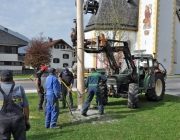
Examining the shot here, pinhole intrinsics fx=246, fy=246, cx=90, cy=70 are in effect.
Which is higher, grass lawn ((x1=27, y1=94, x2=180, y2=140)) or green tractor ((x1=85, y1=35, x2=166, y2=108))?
green tractor ((x1=85, y1=35, x2=166, y2=108))

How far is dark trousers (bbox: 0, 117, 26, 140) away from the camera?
4359 millimetres

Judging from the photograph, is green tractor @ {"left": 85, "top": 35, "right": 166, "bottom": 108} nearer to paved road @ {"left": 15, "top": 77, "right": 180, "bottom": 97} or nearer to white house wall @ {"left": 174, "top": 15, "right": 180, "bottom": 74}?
paved road @ {"left": 15, "top": 77, "right": 180, "bottom": 97}

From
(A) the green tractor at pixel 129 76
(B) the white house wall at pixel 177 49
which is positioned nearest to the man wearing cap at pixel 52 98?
(A) the green tractor at pixel 129 76

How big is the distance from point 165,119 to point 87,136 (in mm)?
3213

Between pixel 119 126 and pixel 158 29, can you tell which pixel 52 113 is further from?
pixel 158 29

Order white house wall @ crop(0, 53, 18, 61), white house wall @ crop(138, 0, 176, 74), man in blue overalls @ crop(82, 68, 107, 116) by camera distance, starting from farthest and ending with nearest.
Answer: white house wall @ crop(0, 53, 18, 61) → white house wall @ crop(138, 0, 176, 74) → man in blue overalls @ crop(82, 68, 107, 116)

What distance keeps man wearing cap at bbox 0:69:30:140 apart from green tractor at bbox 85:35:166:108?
17.6 feet

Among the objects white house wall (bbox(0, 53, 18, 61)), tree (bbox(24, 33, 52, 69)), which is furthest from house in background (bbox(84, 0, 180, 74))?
white house wall (bbox(0, 53, 18, 61))

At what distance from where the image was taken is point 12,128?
4.42m

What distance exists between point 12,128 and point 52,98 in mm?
3048

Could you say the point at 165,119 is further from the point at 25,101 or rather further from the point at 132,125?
the point at 25,101

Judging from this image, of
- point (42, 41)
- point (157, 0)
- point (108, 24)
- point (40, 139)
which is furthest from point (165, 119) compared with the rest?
point (42, 41)

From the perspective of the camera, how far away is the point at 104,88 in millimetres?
10883

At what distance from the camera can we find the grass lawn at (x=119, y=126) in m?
6.63
